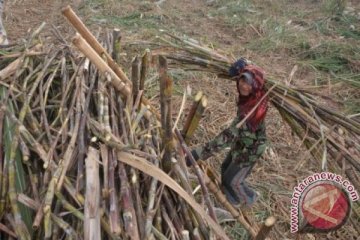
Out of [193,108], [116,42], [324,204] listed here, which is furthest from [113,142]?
[324,204]

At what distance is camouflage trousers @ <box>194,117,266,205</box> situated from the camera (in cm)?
220

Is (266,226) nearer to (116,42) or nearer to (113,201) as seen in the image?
(113,201)

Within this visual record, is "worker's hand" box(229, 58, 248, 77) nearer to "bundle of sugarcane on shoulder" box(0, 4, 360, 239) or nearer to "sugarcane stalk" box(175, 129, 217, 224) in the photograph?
"bundle of sugarcane on shoulder" box(0, 4, 360, 239)

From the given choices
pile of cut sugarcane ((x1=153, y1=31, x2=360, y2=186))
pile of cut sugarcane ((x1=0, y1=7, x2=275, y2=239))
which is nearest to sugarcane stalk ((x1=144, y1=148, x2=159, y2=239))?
pile of cut sugarcane ((x1=0, y1=7, x2=275, y2=239))

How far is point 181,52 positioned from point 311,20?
405 cm

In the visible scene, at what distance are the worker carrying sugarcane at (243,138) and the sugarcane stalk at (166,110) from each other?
0.60 metres

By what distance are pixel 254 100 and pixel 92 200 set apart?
103cm

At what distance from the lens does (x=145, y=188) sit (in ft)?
5.23

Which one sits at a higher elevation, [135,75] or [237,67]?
[135,75]

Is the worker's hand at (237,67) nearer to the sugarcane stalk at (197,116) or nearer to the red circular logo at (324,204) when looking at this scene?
the sugarcane stalk at (197,116)

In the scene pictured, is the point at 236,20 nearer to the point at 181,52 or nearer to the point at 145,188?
the point at 181,52

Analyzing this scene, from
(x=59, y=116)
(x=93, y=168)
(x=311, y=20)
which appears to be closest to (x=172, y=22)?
(x=311, y=20)

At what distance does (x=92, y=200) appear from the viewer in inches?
53.3

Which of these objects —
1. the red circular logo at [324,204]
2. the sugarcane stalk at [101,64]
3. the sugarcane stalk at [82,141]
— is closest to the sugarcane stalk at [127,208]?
the sugarcane stalk at [82,141]
